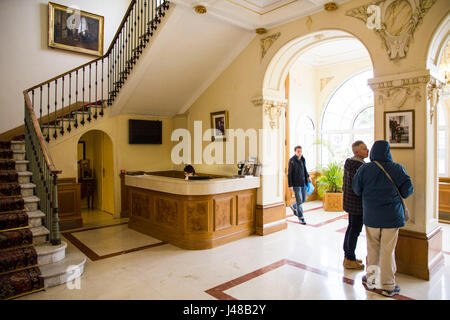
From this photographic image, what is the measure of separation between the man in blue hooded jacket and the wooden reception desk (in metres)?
2.34

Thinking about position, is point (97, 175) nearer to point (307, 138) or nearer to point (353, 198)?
point (307, 138)

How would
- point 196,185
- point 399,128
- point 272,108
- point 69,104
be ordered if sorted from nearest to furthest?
point 399,128 → point 196,185 → point 272,108 → point 69,104

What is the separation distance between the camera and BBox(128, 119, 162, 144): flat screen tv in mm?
7254

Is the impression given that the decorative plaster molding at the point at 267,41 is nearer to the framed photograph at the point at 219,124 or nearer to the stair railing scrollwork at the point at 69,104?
the framed photograph at the point at 219,124

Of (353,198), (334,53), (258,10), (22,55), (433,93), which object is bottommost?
(353,198)

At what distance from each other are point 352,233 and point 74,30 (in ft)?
25.6

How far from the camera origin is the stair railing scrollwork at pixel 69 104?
4211 millimetres

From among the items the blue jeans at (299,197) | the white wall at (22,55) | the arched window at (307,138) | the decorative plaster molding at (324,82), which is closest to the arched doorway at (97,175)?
the white wall at (22,55)

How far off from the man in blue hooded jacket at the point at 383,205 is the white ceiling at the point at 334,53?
489 centimetres

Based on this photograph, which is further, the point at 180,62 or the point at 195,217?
the point at 180,62

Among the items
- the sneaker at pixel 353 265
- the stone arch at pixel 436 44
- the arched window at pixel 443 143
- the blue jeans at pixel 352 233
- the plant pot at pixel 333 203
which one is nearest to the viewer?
the stone arch at pixel 436 44

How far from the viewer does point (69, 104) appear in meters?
6.51

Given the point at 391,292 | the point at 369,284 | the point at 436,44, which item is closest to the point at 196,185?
the point at 369,284
